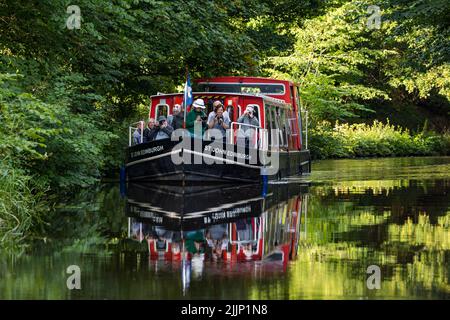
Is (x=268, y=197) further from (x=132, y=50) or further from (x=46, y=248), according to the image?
(x=46, y=248)

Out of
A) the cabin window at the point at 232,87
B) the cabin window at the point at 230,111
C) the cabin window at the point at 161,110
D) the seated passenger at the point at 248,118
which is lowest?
the seated passenger at the point at 248,118

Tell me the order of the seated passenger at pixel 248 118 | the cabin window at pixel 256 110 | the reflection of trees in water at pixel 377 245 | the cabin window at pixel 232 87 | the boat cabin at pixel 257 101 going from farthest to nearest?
1. the cabin window at pixel 232 87
2. the boat cabin at pixel 257 101
3. the cabin window at pixel 256 110
4. the seated passenger at pixel 248 118
5. the reflection of trees in water at pixel 377 245

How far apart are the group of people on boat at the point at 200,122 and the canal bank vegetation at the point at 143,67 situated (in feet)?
4.64

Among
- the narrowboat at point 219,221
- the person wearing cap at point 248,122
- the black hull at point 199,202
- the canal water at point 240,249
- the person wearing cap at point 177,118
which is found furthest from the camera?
the person wearing cap at point 248,122

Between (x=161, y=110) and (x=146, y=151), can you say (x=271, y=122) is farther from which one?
(x=146, y=151)

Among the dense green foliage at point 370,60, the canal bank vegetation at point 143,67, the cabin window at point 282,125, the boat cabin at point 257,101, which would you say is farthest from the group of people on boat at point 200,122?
the dense green foliage at point 370,60

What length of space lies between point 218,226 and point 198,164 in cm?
906

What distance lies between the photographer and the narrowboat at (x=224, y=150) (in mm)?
23703

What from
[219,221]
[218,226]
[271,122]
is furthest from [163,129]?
[218,226]

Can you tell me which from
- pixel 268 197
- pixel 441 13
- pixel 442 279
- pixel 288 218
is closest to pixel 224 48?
pixel 441 13

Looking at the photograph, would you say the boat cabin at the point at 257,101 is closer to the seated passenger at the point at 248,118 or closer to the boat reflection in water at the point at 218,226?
the seated passenger at the point at 248,118

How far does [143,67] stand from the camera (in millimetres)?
32875

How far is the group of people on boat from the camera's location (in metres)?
24.6

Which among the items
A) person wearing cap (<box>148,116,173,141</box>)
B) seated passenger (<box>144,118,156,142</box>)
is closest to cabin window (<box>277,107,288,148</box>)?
seated passenger (<box>144,118,156,142</box>)
